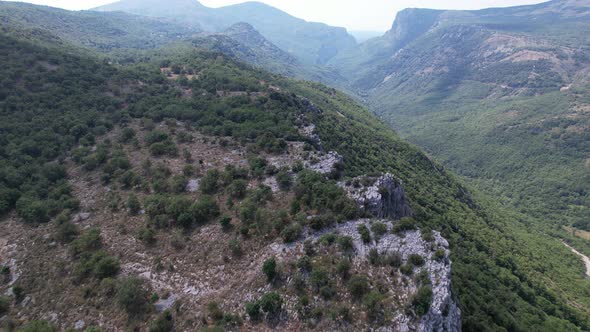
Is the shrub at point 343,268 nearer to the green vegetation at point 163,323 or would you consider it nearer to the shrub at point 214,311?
the shrub at point 214,311

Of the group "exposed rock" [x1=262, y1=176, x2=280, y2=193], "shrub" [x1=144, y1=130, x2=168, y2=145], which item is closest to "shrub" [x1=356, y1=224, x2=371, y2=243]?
"exposed rock" [x1=262, y1=176, x2=280, y2=193]

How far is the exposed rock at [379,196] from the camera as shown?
40781mm

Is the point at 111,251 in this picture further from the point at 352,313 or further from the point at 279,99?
the point at 279,99

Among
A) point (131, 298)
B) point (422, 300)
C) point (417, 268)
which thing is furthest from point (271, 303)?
point (417, 268)

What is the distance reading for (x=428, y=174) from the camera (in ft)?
366

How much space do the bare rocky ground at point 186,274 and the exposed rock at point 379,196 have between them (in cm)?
436

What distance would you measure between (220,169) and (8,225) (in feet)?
97.5

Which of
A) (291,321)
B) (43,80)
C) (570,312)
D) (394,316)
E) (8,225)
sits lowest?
(570,312)

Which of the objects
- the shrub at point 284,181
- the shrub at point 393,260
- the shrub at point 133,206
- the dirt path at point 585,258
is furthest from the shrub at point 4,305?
the dirt path at point 585,258

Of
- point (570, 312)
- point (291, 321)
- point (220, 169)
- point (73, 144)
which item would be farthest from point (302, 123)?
point (570, 312)

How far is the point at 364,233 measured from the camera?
1342 inches

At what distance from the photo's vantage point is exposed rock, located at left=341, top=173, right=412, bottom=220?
40781 mm

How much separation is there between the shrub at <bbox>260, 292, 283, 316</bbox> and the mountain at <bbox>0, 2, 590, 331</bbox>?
3.8 inches

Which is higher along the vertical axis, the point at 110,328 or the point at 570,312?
the point at 110,328
